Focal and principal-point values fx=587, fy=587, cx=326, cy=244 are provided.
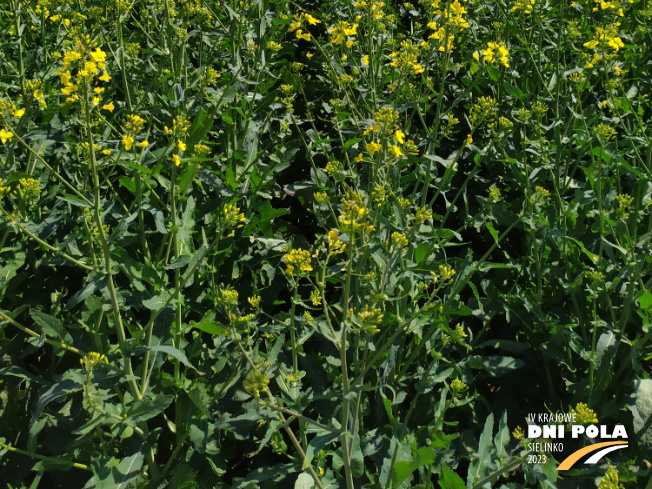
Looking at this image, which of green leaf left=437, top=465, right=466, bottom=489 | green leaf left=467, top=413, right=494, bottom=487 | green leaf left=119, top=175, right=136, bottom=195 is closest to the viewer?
green leaf left=437, top=465, right=466, bottom=489

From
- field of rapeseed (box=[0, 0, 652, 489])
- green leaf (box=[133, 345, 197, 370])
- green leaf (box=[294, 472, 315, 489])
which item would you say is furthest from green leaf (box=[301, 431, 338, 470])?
green leaf (box=[133, 345, 197, 370])

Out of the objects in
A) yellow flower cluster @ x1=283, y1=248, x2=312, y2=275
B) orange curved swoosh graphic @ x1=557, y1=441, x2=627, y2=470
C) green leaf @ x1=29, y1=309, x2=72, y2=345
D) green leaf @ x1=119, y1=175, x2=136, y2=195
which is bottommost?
orange curved swoosh graphic @ x1=557, y1=441, x2=627, y2=470

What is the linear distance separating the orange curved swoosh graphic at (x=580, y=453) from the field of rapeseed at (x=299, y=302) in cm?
1

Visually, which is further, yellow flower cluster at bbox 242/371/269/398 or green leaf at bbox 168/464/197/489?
green leaf at bbox 168/464/197/489

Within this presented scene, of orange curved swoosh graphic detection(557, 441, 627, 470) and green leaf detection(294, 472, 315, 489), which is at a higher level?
green leaf detection(294, 472, 315, 489)

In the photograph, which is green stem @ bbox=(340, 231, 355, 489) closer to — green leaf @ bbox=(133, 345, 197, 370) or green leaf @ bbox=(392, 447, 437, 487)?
green leaf @ bbox=(392, 447, 437, 487)

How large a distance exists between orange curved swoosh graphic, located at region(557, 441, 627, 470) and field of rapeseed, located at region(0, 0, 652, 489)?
10 mm

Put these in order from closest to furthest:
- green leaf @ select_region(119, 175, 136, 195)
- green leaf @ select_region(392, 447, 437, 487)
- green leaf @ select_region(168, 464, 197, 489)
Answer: green leaf @ select_region(392, 447, 437, 487) < green leaf @ select_region(168, 464, 197, 489) < green leaf @ select_region(119, 175, 136, 195)

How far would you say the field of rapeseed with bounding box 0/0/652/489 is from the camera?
2066 mm

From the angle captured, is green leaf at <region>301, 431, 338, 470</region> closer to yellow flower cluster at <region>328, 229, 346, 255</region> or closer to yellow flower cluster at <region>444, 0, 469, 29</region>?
yellow flower cluster at <region>328, 229, 346, 255</region>

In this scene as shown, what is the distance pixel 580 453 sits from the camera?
240 centimetres

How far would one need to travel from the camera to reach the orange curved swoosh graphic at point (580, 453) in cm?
236

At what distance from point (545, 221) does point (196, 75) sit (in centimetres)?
187

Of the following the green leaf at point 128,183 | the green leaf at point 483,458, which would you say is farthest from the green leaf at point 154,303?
the green leaf at point 483,458
